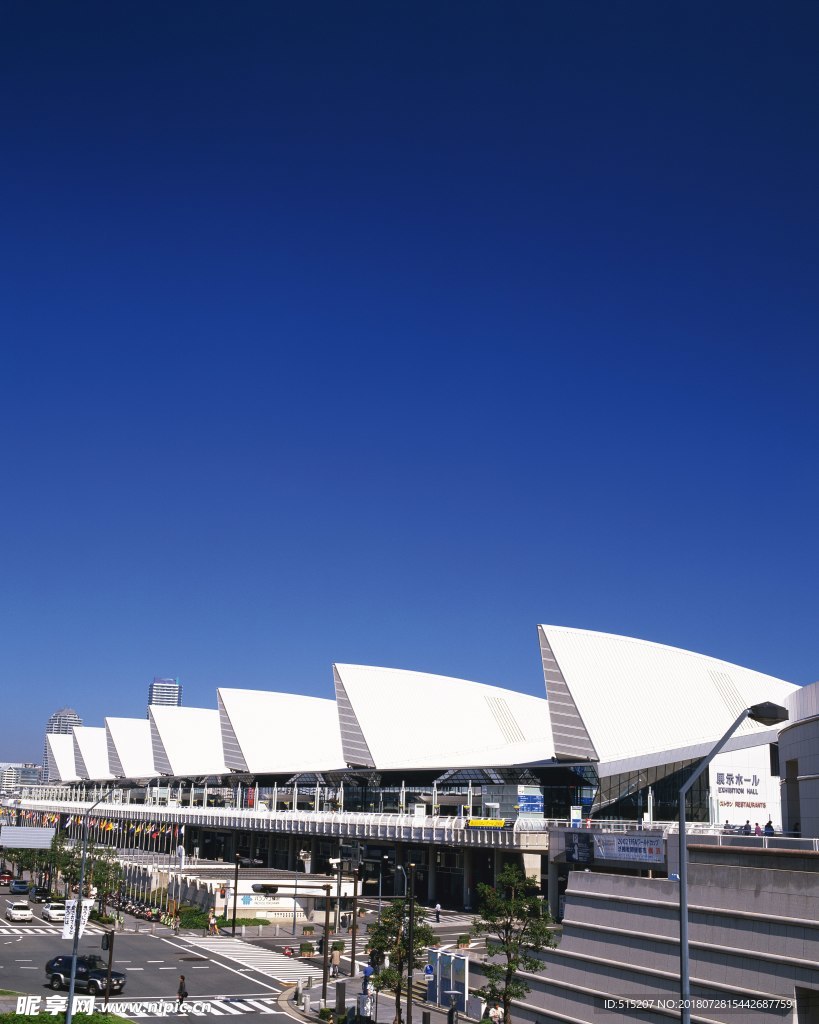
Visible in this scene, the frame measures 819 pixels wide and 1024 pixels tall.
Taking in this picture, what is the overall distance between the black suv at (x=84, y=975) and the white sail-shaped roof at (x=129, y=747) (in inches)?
4835

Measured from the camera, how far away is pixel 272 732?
431 ft

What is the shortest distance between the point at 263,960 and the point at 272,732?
74.7 meters

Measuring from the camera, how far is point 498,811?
81000 mm

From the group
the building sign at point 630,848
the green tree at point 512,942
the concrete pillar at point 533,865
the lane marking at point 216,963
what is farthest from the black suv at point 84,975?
the concrete pillar at point 533,865

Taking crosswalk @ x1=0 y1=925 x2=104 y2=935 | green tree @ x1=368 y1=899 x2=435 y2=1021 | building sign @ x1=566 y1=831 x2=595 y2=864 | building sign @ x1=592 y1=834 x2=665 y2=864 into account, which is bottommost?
crosswalk @ x1=0 y1=925 x2=104 y2=935

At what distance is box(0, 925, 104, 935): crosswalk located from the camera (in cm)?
6456

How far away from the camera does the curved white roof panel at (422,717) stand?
102m

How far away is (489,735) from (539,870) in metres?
39.5

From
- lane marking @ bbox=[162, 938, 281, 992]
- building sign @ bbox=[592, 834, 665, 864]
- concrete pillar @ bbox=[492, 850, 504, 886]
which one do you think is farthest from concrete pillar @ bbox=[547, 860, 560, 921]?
lane marking @ bbox=[162, 938, 281, 992]

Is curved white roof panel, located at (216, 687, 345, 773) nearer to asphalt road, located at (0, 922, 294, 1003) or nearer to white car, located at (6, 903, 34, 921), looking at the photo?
white car, located at (6, 903, 34, 921)

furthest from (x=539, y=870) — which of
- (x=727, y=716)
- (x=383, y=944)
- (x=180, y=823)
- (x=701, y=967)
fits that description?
(x=180, y=823)

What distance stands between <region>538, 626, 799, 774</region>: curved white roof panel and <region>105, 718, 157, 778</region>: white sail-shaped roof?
107063mm

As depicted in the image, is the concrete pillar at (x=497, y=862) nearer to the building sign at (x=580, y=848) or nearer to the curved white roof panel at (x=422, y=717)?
the building sign at (x=580, y=848)

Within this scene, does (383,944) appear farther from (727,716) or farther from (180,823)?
(180,823)
